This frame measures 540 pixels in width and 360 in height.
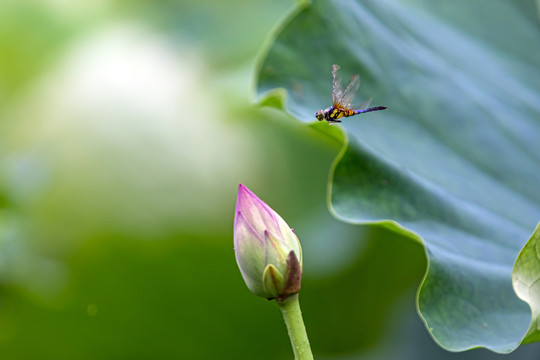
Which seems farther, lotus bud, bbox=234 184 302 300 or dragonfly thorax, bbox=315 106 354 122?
dragonfly thorax, bbox=315 106 354 122

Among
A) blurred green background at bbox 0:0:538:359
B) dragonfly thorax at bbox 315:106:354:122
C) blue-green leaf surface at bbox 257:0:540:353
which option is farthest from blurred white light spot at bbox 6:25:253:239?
dragonfly thorax at bbox 315:106:354:122

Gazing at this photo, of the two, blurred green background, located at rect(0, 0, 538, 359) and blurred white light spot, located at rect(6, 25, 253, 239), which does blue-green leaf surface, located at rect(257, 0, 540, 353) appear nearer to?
blurred green background, located at rect(0, 0, 538, 359)

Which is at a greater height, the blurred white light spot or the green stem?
the blurred white light spot

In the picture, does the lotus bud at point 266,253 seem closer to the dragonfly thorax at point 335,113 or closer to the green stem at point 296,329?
the green stem at point 296,329

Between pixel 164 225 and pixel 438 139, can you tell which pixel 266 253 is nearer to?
pixel 438 139

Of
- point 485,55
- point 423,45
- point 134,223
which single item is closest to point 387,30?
point 423,45

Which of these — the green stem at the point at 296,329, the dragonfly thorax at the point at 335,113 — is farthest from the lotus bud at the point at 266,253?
the dragonfly thorax at the point at 335,113
